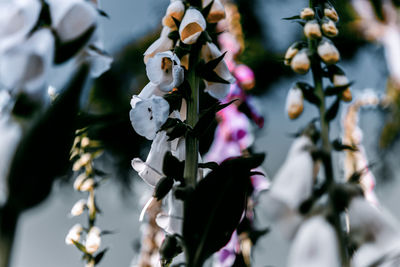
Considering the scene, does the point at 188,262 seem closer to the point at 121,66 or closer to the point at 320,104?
the point at 320,104

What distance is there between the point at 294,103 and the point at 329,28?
0.09 meters

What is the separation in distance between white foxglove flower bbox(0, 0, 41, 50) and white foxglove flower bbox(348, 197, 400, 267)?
0.25 m

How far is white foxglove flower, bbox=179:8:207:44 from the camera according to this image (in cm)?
37

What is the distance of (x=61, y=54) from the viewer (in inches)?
9.6

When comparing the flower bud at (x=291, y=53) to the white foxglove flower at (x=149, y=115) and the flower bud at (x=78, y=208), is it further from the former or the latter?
the flower bud at (x=78, y=208)

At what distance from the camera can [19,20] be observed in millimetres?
260

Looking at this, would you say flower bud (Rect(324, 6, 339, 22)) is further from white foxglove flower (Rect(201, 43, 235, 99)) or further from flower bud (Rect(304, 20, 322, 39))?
white foxglove flower (Rect(201, 43, 235, 99))

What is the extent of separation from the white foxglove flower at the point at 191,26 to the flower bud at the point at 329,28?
0.15 metres

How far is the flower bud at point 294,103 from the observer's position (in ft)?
1.43

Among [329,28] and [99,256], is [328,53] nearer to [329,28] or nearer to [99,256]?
[329,28]

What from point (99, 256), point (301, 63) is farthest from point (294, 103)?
point (99, 256)

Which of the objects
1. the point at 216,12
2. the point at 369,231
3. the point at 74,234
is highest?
the point at 216,12

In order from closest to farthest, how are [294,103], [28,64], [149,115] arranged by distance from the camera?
[28,64], [149,115], [294,103]

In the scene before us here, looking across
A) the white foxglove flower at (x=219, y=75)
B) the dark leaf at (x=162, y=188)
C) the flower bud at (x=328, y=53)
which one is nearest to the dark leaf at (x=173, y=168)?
the dark leaf at (x=162, y=188)
